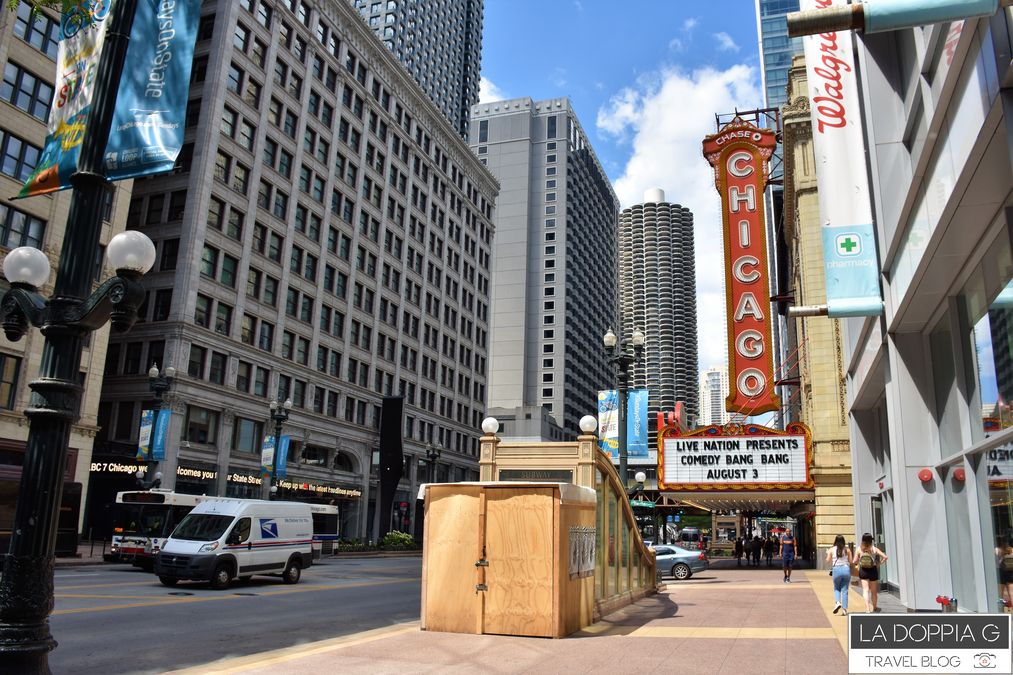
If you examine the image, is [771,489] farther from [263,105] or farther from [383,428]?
[263,105]

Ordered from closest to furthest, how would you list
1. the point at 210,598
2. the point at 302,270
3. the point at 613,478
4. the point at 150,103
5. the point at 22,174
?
the point at 150,103 < the point at 613,478 < the point at 210,598 < the point at 22,174 < the point at 302,270

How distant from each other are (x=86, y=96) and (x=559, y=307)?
130 meters

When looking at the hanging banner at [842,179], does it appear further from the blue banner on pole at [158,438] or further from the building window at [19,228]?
the building window at [19,228]

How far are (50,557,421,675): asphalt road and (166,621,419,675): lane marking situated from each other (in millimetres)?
431

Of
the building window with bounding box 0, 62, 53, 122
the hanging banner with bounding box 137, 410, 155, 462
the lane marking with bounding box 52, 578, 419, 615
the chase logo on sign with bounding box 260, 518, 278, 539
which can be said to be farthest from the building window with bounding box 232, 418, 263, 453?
the chase logo on sign with bounding box 260, 518, 278, 539

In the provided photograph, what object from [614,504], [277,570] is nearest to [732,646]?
[614,504]

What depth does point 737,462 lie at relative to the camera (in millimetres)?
33031

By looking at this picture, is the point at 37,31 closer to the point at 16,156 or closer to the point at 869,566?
the point at 16,156

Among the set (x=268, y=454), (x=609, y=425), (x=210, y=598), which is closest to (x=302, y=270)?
(x=268, y=454)

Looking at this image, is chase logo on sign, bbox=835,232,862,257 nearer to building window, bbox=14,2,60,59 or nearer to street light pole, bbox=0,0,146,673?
street light pole, bbox=0,0,146,673

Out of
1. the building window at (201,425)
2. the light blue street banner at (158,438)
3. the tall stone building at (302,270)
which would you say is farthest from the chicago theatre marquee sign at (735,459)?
the building window at (201,425)

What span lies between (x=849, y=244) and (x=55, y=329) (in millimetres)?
13717

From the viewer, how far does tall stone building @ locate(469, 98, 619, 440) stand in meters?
135

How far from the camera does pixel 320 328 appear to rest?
201 feet
